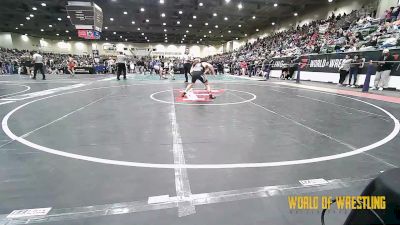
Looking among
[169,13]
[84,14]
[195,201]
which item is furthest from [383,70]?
[169,13]

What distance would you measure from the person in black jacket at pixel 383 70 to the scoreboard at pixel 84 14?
755 inches

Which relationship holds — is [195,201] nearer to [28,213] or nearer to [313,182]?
[313,182]

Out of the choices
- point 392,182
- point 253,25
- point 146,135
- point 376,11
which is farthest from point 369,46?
point 253,25

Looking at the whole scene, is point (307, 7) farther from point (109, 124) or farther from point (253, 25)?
point (109, 124)

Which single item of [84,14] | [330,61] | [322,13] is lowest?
[330,61]

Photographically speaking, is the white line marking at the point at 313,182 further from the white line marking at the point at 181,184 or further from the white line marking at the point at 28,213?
the white line marking at the point at 28,213

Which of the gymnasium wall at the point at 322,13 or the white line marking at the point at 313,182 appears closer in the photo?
the white line marking at the point at 313,182

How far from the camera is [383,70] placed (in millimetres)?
11242

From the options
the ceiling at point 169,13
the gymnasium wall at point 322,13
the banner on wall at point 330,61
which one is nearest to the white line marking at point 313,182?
the banner on wall at point 330,61

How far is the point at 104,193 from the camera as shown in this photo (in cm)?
231

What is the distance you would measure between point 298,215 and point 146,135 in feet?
9.16

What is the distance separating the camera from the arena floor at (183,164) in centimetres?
205

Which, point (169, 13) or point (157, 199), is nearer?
point (157, 199)

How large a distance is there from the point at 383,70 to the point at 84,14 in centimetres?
2033
